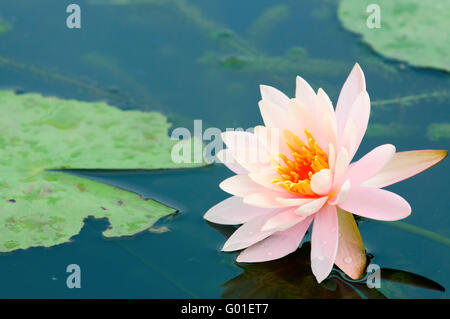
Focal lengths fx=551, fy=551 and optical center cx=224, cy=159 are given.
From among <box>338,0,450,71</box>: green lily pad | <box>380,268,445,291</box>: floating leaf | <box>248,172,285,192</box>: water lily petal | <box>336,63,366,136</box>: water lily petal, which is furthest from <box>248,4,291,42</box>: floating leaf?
<box>380,268,445,291</box>: floating leaf

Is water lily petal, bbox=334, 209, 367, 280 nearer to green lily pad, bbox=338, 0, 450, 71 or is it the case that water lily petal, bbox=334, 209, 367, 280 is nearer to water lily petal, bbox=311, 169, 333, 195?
water lily petal, bbox=311, 169, 333, 195

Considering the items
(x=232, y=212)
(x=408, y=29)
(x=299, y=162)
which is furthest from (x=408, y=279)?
(x=408, y=29)

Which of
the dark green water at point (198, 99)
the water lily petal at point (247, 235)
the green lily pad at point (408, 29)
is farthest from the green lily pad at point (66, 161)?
the green lily pad at point (408, 29)

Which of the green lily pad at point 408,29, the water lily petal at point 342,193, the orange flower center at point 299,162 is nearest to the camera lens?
the water lily petal at point 342,193

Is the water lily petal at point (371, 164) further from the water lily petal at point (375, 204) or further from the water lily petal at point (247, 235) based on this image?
the water lily petal at point (247, 235)
